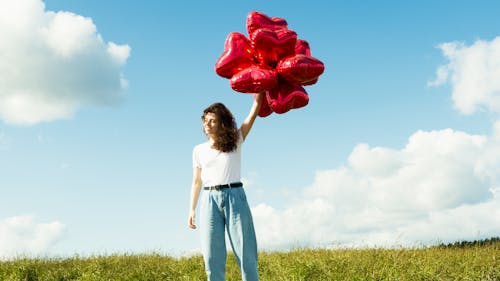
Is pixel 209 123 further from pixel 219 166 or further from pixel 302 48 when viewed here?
pixel 302 48

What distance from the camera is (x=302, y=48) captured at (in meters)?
4.59

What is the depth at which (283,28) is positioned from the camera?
4.54 metres

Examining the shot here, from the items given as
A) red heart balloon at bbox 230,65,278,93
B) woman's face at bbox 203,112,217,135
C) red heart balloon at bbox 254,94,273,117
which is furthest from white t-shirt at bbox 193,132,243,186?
red heart balloon at bbox 254,94,273,117

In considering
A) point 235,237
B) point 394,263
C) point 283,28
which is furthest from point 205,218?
point 394,263

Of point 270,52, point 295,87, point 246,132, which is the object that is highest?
point 270,52

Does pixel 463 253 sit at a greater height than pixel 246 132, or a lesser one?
lesser

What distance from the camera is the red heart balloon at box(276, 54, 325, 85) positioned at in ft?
13.9

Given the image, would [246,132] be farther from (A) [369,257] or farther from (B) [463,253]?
(B) [463,253]

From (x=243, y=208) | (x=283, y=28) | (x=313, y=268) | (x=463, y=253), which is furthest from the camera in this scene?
(x=463, y=253)

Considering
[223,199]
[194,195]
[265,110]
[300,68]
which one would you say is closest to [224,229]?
[223,199]

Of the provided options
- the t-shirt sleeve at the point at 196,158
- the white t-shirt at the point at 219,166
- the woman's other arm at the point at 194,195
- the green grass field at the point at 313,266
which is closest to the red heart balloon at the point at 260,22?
the white t-shirt at the point at 219,166

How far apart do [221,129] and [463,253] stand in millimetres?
5597

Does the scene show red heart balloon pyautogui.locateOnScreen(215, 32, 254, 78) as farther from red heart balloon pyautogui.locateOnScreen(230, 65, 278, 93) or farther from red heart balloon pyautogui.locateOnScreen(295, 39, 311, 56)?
red heart balloon pyautogui.locateOnScreen(295, 39, 311, 56)

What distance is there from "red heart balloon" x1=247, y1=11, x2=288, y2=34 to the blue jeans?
137cm
